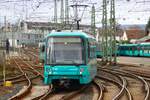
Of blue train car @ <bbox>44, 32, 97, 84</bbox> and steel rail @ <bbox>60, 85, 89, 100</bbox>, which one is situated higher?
blue train car @ <bbox>44, 32, 97, 84</bbox>

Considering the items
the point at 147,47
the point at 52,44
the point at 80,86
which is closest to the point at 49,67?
the point at 52,44

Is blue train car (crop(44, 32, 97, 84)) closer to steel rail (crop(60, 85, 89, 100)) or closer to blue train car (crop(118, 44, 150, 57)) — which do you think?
steel rail (crop(60, 85, 89, 100))

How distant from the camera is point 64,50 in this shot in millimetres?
19391

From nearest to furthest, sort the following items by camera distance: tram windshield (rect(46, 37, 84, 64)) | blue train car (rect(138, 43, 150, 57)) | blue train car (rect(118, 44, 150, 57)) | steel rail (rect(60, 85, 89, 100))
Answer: steel rail (rect(60, 85, 89, 100)) → tram windshield (rect(46, 37, 84, 64)) → blue train car (rect(138, 43, 150, 57)) → blue train car (rect(118, 44, 150, 57))

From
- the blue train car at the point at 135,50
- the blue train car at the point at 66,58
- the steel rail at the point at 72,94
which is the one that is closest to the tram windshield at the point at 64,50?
the blue train car at the point at 66,58

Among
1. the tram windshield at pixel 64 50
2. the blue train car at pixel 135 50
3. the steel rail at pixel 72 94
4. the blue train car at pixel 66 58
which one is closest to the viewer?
the steel rail at pixel 72 94

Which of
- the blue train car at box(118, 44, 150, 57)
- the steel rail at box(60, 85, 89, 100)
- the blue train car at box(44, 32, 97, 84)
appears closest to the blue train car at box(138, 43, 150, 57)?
the blue train car at box(118, 44, 150, 57)

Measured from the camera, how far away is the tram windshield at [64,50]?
19281 millimetres

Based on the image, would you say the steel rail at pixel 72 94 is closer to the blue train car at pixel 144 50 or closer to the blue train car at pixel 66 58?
the blue train car at pixel 66 58

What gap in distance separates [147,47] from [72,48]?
48.6 metres

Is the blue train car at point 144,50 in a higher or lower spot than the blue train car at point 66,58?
lower

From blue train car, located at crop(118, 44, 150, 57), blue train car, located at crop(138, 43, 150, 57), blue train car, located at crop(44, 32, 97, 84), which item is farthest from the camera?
blue train car, located at crop(118, 44, 150, 57)

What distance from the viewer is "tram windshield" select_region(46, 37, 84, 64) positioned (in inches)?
759

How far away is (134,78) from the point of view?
1097 inches
